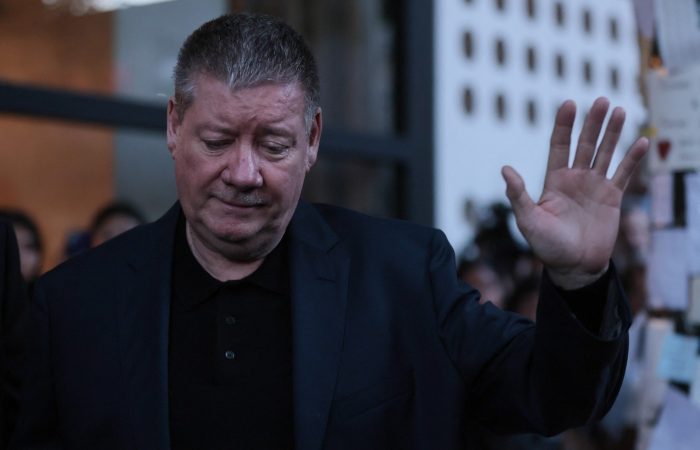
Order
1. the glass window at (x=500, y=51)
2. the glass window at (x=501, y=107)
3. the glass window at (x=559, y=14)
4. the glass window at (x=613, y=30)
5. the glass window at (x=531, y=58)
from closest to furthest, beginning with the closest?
the glass window at (x=500, y=51) → the glass window at (x=501, y=107) → the glass window at (x=531, y=58) → the glass window at (x=559, y=14) → the glass window at (x=613, y=30)

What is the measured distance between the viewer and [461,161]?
819 centimetres

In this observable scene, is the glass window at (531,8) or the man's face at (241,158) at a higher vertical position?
the glass window at (531,8)

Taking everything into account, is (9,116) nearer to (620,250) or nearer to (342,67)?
(342,67)

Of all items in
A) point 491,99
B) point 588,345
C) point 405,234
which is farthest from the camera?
point 491,99

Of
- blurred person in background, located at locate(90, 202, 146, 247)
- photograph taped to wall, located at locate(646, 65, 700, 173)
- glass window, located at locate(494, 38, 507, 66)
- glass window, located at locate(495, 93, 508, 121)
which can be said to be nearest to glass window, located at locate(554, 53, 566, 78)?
glass window, located at locate(494, 38, 507, 66)

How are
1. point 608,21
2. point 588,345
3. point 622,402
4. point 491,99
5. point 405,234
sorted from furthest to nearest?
point 608,21 < point 491,99 < point 622,402 < point 405,234 < point 588,345

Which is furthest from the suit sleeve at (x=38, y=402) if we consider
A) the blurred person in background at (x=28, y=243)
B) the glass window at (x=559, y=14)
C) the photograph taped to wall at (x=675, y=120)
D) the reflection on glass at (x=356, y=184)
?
the glass window at (x=559, y=14)

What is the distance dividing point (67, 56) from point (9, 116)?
1.84 ft

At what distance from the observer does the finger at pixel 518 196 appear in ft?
6.91

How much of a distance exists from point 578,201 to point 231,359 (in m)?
0.80

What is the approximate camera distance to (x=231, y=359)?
2.37 m

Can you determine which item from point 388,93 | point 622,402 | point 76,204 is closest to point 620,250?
point 622,402

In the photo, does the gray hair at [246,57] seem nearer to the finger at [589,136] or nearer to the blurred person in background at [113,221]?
the finger at [589,136]

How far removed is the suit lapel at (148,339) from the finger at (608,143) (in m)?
0.97
